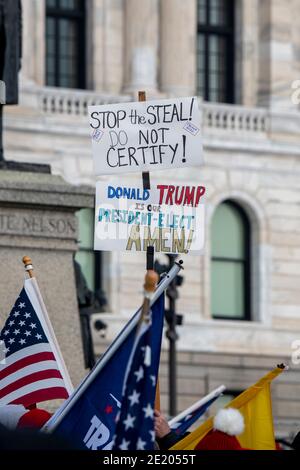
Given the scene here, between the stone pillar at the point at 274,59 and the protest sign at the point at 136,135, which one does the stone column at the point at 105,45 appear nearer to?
the stone pillar at the point at 274,59

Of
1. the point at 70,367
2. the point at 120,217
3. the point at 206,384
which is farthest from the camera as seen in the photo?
the point at 206,384

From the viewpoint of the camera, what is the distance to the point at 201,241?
14.3 meters

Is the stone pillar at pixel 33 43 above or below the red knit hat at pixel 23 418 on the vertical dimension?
above

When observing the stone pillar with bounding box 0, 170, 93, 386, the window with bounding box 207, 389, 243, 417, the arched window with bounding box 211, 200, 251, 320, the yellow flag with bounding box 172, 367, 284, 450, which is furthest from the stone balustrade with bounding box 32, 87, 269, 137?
the yellow flag with bounding box 172, 367, 284, 450

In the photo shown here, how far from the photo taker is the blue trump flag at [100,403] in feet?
39.1

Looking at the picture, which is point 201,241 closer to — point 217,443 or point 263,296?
point 217,443

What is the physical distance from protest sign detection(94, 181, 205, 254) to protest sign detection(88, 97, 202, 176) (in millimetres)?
140

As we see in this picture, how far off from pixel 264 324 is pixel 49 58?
6.69 m

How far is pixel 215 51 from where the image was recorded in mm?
49781

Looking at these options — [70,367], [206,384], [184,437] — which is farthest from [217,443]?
[206,384]

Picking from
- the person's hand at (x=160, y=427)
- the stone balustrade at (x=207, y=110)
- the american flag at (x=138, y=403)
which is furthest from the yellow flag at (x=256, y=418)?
the stone balustrade at (x=207, y=110)

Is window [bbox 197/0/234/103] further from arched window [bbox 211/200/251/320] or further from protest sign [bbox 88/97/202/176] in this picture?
protest sign [bbox 88/97/202/176]

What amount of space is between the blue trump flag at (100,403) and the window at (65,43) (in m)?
35.7

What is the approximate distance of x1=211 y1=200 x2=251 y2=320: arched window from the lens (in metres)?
48.5
